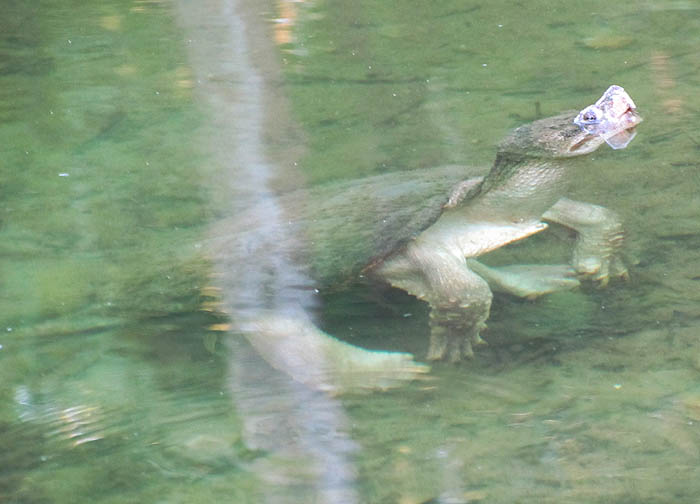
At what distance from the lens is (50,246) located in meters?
2.25

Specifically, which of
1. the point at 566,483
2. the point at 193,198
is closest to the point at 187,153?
the point at 193,198

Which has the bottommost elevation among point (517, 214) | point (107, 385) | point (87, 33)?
point (107, 385)

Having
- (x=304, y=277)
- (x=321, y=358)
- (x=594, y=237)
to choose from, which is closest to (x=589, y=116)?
(x=594, y=237)

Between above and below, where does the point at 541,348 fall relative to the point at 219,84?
below

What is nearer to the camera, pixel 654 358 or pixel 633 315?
pixel 654 358

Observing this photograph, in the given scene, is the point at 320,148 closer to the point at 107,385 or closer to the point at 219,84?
the point at 219,84

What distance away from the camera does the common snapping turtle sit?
1.82 metres

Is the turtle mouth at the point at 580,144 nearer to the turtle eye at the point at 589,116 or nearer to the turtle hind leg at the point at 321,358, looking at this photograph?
the turtle eye at the point at 589,116

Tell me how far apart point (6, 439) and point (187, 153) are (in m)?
1.35

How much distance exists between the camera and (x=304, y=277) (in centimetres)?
194

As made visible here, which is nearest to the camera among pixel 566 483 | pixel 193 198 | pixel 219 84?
pixel 566 483

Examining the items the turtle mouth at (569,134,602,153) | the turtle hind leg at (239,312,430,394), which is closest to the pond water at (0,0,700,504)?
the turtle hind leg at (239,312,430,394)

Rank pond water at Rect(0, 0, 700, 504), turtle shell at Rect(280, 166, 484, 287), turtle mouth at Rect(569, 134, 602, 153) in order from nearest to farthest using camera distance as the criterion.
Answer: pond water at Rect(0, 0, 700, 504) → turtle shell at Rect(280, 166, 484, 287) → turtle mouth at Rect(569, 134, 602, 153)

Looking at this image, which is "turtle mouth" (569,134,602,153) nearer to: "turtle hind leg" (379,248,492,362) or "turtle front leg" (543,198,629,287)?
"turtle front leg" (543,198,629,287)
